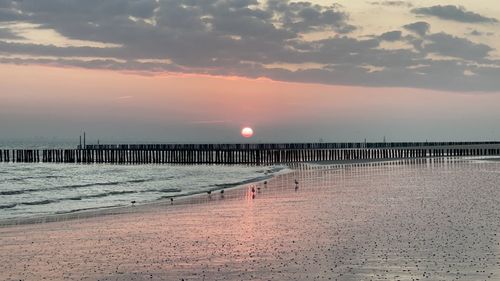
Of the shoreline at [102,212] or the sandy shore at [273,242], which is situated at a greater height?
the sandy shore at [273,242]

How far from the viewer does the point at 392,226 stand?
661 inches

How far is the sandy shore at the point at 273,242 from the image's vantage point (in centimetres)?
1137

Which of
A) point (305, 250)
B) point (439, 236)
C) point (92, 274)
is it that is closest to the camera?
point (92, 274)

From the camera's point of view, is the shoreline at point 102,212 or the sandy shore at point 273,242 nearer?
the sandy shore at point 273,242

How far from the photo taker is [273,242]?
48.0 ft

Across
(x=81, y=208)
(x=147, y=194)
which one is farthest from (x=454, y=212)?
(x=147, y=194)

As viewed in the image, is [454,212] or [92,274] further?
[454,212]

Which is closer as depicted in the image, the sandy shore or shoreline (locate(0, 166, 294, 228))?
the sandy shore

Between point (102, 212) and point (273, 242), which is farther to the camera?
point (102, 212)

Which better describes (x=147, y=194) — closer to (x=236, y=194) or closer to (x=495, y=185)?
(x=236, y=194)

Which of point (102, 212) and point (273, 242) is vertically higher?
point (273, 242)

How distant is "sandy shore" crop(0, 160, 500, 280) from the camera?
448 inches

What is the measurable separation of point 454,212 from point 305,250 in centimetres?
827

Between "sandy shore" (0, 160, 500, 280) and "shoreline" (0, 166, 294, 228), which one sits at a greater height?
"sandy shore" (0, 160, 500, 280)
